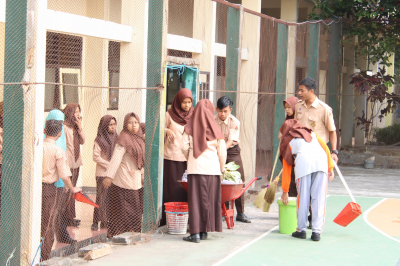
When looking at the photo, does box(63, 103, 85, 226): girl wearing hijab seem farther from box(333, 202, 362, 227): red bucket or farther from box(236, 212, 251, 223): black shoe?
box(333, 202, 362, 227): red bucket

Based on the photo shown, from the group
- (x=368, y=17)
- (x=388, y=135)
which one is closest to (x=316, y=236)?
(x=368, y=17)

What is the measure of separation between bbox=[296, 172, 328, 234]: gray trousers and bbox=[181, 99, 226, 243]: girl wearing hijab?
990mm

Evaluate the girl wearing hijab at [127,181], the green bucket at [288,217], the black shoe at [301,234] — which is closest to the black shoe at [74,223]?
the girl wearing hijab at [127,181]

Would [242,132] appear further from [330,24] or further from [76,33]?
[330,24]

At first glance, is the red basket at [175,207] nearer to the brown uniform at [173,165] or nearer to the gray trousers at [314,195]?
the brown uniform at [173,165]

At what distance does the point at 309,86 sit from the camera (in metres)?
7.34

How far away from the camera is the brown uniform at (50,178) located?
217 inches

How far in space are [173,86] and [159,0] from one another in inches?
72.0

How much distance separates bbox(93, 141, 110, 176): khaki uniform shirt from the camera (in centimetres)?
663

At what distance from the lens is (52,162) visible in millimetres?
5566

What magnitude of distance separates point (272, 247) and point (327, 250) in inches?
24.1

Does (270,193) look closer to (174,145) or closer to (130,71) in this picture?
(174,145)

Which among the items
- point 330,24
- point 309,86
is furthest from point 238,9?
point 330,24

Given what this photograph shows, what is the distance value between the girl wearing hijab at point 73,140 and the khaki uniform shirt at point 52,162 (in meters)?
0.39
